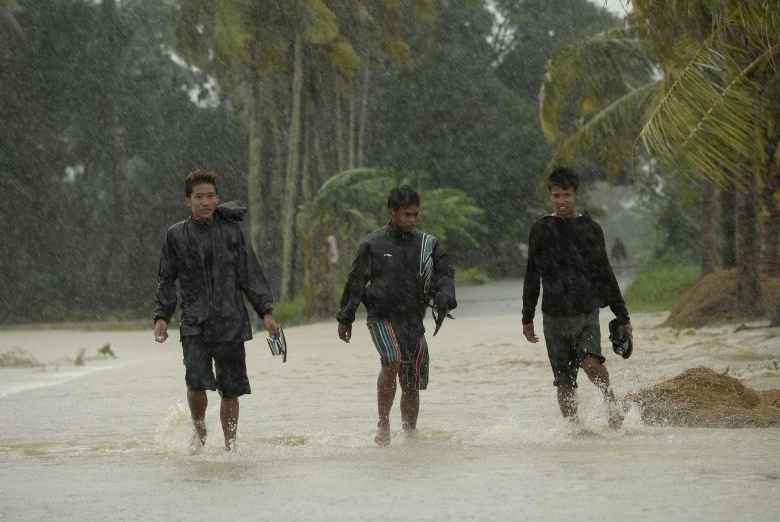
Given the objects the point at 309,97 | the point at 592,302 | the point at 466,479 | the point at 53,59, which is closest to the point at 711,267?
the point at 309,97

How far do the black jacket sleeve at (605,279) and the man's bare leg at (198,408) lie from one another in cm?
244

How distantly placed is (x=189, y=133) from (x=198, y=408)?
133 feet

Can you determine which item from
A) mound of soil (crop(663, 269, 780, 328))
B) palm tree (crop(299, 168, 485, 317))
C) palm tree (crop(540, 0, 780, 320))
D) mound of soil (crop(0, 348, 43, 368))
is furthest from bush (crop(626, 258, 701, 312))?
palm tree (crop(540, 0, 780, 320))

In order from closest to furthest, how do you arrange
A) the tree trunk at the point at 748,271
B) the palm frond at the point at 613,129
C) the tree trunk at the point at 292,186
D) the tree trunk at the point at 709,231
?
the tree trunk at the point at 748,271, the palm frond at the point at 613,129, the tree trunk at the point at 709,231, the tree trunk at the point at 292,186

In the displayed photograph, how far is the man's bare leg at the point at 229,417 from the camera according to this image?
849cm

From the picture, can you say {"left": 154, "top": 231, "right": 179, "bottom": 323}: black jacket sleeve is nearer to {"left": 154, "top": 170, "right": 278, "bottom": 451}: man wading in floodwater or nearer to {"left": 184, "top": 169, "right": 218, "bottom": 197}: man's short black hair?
{"left": 154, "top": 170, "right": 278, "bottom": 451}: man wading in floodwater

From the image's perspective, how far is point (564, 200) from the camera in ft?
28.7

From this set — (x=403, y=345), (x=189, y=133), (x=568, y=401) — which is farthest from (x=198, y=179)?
(x=189, y=133)

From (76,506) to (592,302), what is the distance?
344 centimetres

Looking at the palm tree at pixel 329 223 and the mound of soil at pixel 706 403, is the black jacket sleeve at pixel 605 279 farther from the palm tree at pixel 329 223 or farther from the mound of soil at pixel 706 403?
the palm tree at pixel 329 223

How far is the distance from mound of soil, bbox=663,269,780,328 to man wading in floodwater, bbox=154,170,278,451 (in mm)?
12280

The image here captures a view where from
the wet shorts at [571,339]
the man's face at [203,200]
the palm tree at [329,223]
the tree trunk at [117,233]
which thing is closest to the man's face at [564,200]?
the wet shorts at [571,339]

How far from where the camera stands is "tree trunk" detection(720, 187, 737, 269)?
24812mm

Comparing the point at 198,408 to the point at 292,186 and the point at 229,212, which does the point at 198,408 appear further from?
the point at 292,186
